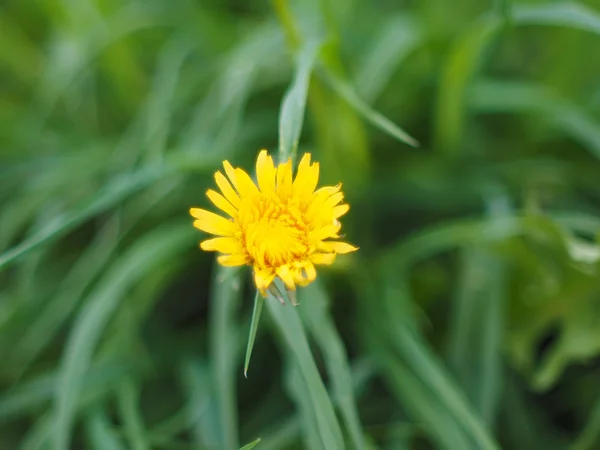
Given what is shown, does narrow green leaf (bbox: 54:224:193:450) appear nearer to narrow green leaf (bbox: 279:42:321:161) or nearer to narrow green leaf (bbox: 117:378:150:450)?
narrow green leaf (bbox: 117:378:150:450)

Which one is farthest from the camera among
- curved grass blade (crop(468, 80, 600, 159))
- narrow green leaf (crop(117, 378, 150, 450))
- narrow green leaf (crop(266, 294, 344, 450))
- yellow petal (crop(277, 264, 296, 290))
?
curved grass blade (crop(468, 80, 600, 159))

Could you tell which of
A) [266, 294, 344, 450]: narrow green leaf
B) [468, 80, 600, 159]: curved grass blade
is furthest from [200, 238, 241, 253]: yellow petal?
[468, 80, 600, 159]: curved grass blade

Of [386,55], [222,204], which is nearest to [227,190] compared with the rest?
[222,204]

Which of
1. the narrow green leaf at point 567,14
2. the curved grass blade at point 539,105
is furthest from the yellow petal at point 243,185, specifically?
the curved grass blade at point 539,105

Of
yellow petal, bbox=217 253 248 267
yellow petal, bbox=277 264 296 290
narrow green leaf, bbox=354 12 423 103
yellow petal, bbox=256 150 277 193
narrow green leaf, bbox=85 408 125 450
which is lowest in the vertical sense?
yellow petal, bbox=277 264 296 290

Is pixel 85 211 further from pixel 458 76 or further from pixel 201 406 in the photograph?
pixel 458 76

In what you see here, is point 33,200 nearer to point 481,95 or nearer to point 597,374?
point 481,95
